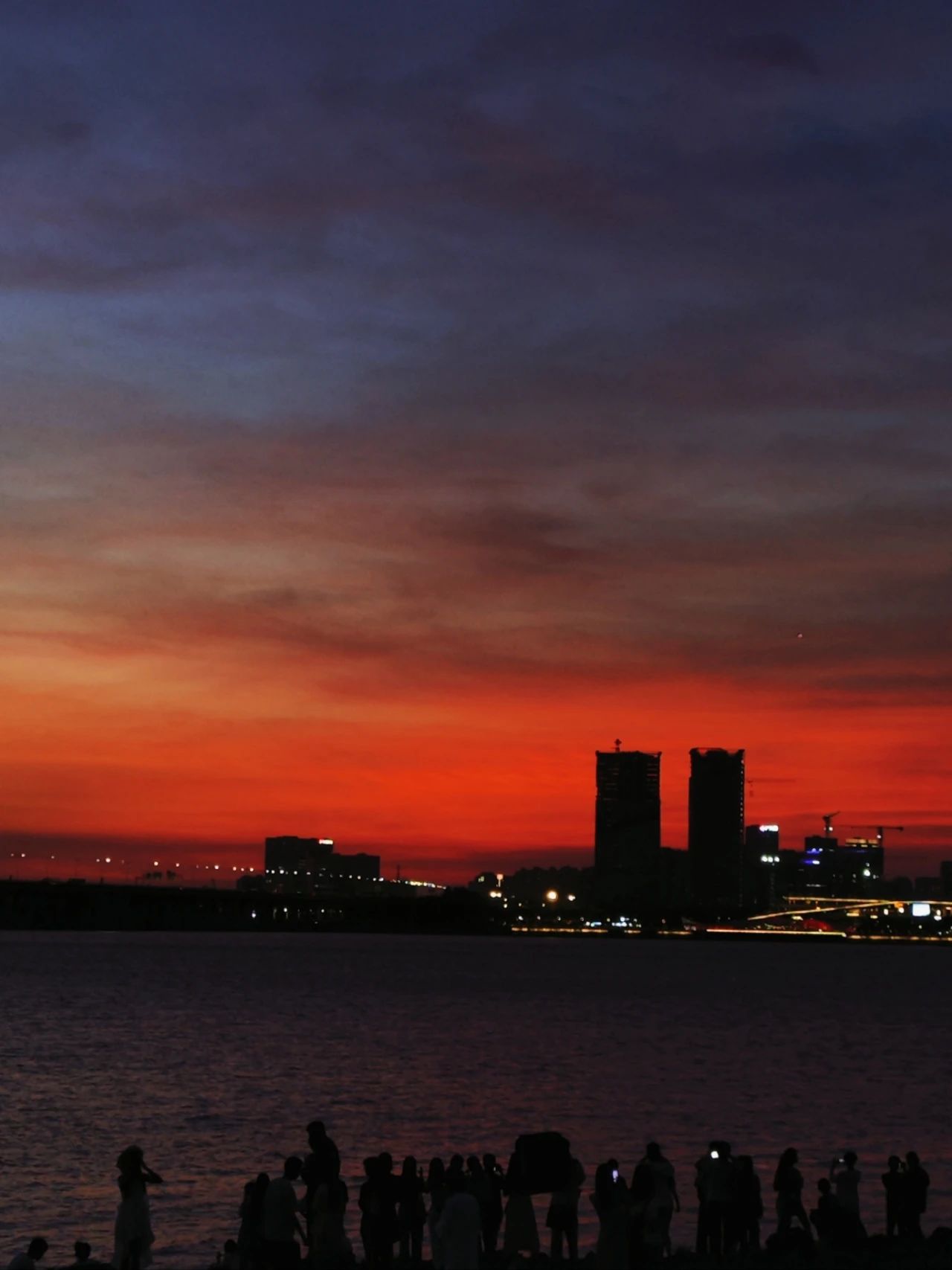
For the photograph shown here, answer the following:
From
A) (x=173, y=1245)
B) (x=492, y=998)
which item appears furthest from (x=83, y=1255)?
(x=492, y=998)

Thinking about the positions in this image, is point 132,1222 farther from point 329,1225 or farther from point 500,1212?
point 500,1212

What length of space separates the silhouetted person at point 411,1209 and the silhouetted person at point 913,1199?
30.3ft

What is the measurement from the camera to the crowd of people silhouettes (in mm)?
24391

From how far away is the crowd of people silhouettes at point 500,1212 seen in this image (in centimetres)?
2439

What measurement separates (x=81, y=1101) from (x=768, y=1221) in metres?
30.9

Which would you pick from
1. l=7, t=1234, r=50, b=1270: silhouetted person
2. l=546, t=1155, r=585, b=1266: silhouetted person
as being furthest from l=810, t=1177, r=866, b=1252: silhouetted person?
l=7, t=1234, r=50, b=1270: silhouetted person

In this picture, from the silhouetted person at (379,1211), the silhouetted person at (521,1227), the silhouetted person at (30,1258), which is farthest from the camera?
the silhouetted person at (521,1227)

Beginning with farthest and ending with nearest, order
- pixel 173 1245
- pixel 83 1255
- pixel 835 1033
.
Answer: pixel 835 1033 → pixel 173 1245 → pixel 83 1255

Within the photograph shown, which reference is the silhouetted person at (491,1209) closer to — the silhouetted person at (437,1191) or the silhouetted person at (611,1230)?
the silhouetted person at (437,1191)

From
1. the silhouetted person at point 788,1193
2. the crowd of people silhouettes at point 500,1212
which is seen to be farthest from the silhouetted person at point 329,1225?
the silhouetted person at point 788,1193

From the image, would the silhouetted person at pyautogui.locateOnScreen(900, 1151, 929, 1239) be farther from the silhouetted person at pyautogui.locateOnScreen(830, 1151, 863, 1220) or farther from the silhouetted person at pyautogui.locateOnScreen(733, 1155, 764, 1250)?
Result: the silhouetted person at pyautogui.locateOnScreen(733, 1155, 764, 1250)

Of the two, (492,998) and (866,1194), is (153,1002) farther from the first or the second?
(866,1194)

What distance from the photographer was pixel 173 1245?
3706cm

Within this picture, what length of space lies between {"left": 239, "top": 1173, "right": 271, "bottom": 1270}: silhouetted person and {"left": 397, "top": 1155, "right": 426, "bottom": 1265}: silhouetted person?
112 inches
